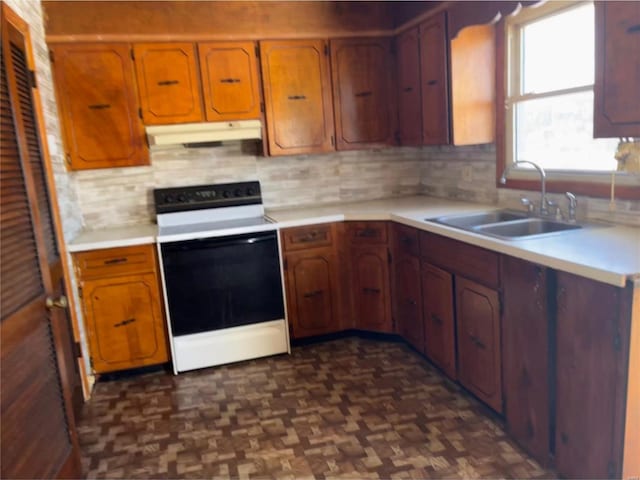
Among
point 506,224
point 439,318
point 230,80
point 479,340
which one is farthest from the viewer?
point 230,80

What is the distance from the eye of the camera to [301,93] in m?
3.40

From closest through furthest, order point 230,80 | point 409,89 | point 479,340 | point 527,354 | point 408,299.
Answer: point 527,354 < point 479,340 < point 408,299 < point 230,80 < point 409,89

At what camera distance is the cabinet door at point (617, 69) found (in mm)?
Result: 1670

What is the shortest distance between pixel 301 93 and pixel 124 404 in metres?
2.26

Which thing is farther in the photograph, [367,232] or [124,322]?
[367,232]

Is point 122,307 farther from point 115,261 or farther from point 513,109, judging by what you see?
point 513,109

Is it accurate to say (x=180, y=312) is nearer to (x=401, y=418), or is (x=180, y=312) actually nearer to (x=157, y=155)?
(x=157, y=155)

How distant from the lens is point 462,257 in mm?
2420

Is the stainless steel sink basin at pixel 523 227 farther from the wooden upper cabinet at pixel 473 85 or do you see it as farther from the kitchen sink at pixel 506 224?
the wooden upper cabinet at pixel 473 85

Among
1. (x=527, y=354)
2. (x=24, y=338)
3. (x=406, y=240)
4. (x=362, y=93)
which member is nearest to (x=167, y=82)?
(x=362, y=93)

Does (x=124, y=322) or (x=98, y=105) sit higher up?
(x=98, y=105)

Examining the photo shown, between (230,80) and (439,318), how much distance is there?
201 centimetres

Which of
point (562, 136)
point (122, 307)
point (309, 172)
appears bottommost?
point (122, 307)

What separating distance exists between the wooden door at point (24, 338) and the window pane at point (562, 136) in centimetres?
241
